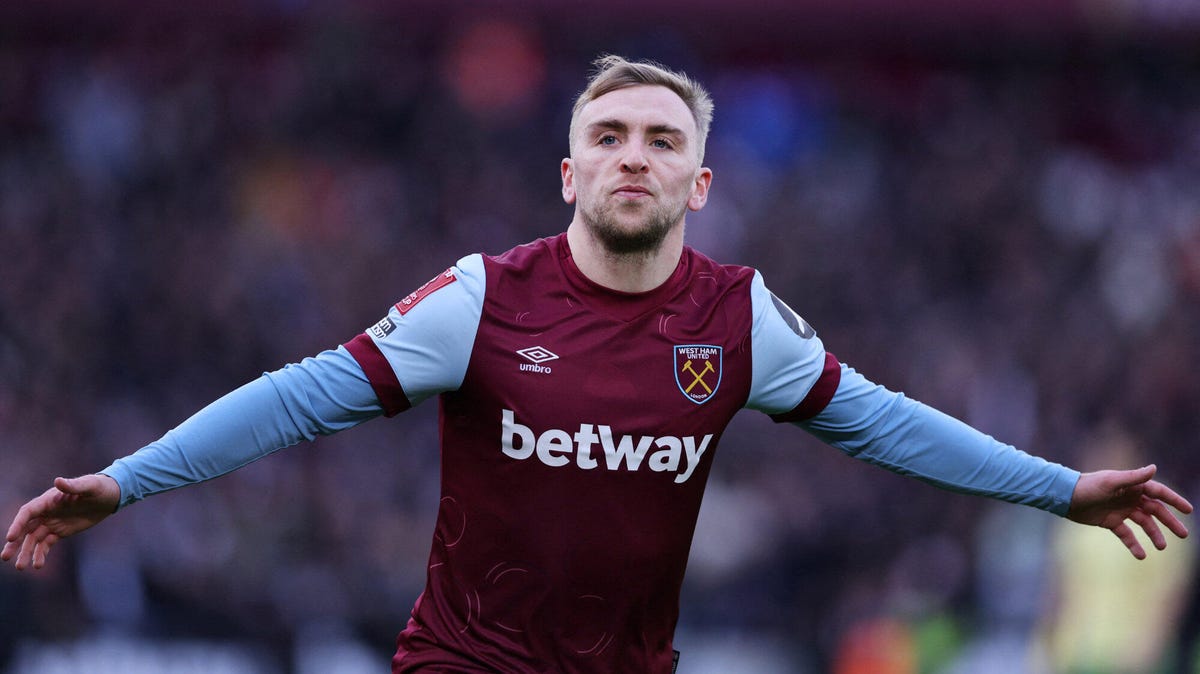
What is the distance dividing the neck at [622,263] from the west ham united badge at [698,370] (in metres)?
0.22

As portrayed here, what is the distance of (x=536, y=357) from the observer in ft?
15.2

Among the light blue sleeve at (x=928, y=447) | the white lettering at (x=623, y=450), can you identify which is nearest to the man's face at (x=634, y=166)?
the white lettering at (x=623, y=450)

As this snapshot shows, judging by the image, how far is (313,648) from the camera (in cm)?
913

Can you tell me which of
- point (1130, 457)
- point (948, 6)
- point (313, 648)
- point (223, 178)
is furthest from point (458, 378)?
point (948, 6)

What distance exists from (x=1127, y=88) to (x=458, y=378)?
15035mm

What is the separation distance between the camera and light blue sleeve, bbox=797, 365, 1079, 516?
499 cm

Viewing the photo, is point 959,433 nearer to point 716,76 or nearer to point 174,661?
point 174,661

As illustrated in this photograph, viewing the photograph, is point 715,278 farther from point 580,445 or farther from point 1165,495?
point 1165,495

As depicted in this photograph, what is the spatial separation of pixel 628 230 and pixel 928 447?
3.75ft

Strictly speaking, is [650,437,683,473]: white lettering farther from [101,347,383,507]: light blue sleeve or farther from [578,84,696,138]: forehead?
[578,84,696,138]: forehead

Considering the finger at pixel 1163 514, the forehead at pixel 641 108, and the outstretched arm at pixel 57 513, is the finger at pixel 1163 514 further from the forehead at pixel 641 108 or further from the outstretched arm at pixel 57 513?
the outstretched arm at pixel 57 513

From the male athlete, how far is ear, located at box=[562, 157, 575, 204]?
0.02 m

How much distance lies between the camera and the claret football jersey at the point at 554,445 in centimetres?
Result: 460

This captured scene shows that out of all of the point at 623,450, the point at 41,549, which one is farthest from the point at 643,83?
the point at 41,549
